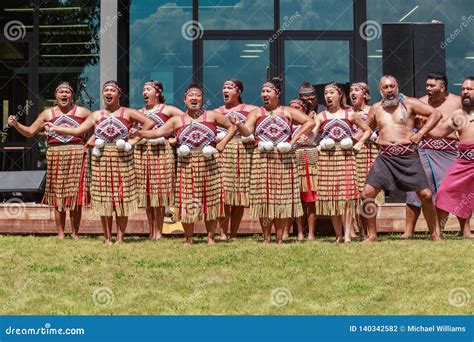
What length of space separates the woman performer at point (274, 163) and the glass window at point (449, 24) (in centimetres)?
468

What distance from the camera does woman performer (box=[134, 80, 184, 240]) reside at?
28.5 ft

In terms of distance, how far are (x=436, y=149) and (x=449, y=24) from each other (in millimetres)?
4320

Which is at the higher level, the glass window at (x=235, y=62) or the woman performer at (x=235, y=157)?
the glass window at (x=235, y=62)

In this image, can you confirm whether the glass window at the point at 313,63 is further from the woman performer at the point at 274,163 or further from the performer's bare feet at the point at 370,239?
the performer's bare feet at the point at 370,239

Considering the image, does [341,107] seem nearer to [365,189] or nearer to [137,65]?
[365,189]

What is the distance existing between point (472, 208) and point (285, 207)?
1997 millimetres

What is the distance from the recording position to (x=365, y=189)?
26.6 ft

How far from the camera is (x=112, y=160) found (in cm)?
809

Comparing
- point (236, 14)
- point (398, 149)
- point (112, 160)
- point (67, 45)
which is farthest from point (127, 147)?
point (236, 14)

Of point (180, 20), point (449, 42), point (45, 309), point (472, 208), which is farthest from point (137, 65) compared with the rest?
point (45, 309)

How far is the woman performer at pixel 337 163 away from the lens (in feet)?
26.8

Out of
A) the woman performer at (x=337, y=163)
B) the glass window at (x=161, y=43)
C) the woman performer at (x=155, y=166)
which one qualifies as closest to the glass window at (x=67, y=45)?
the glass window at (x=161, y=43)

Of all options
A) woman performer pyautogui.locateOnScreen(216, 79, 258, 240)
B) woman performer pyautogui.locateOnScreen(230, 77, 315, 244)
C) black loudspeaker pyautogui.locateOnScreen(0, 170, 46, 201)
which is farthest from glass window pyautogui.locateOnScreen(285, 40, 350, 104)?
woman performer pyautogui.locateOnScreen(230, 77, 315, 244)

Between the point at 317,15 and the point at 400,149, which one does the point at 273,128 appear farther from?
the point at 317,15
